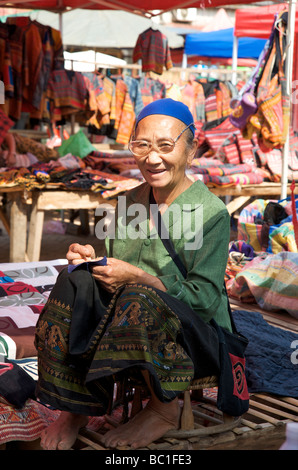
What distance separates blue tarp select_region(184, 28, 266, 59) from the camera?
42.0 ft

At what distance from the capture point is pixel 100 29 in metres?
12.6

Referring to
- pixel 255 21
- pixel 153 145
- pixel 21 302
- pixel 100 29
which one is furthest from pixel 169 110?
pixel 100 29

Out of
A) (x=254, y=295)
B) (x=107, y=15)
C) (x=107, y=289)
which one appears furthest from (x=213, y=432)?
(x=107, y=15)

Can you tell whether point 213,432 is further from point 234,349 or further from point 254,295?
point 254,295

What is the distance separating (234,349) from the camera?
230cm

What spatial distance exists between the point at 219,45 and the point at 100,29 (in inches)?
98.3

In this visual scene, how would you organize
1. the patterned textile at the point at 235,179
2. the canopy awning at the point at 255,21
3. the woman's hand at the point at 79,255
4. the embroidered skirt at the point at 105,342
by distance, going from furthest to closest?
the canopy awning at the point at 255,21 → the patterned textile at the point at 235,179 → the woman's hand at the point at 79,255 → the embroidered skirt at the point at 105,342

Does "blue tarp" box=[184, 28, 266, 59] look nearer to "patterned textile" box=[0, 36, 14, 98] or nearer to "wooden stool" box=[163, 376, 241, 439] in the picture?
"patterned textile" box=[0, 36, 14, 98]

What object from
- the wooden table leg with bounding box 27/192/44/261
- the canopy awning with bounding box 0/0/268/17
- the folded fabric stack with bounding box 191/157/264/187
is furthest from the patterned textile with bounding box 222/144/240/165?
the wooden table leg with bounding box 27/192/44/261

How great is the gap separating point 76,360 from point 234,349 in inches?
24.1

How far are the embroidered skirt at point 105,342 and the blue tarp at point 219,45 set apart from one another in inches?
456

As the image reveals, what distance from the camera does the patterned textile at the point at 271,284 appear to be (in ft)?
13.1

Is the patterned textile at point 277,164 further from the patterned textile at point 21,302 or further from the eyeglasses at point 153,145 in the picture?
the eyeglasses at point 153,145

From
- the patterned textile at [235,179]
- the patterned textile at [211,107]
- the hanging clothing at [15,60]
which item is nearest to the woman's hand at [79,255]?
the patterned textile at [235,179]
